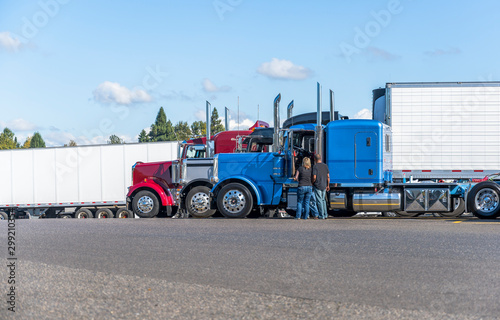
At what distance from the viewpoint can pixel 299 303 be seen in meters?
6.16

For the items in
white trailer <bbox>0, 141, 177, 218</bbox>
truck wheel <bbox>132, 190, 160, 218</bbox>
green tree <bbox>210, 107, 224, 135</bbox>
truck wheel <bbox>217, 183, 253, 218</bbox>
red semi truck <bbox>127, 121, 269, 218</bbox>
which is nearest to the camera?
truck wheel <bbox>217, 183, 253, 218</bbox>

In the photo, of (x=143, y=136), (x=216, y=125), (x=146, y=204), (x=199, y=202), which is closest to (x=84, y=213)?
(x=146, y=204)

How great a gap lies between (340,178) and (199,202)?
3.97 m

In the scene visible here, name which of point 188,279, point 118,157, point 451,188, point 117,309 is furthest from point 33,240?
point 118,157

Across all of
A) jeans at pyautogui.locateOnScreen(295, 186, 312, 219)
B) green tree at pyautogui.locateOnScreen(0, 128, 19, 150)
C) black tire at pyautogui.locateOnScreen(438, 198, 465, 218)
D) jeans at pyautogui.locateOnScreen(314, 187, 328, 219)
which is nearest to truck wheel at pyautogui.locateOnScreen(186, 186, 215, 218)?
jeans at pyautogui.locateOnScreen(295, 186, 312, 219)

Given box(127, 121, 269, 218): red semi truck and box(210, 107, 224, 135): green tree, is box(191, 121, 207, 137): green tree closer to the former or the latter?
box(210, 107, 224, 135): green tree

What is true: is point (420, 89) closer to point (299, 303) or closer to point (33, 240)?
point (33, 240)

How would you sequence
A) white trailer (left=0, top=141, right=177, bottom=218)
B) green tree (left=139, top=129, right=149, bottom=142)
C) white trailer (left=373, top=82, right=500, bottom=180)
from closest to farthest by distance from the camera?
white trailer (left=373, top=82, right=500, bottom=180) → white trailer (left=0, top=141, right=177, bottom=218) → green tree (left=139, top=129, right=149, bottom=142)

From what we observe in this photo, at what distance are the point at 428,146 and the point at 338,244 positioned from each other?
8515mm

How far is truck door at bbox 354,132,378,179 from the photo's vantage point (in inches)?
678

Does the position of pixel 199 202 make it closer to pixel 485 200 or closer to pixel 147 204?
pixel 147 204

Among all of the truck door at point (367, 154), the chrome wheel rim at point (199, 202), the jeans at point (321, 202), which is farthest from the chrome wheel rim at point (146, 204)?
the truck door at point (367, 154)

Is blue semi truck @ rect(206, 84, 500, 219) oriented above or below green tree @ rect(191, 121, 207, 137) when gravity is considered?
below

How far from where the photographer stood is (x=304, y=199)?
17031 mm
